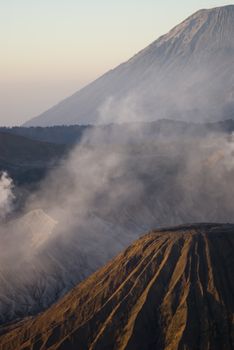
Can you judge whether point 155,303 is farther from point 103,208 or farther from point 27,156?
point 27,156

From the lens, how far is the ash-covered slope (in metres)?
65.1

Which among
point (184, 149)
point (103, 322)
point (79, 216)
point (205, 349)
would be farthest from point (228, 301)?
point (184, 149)

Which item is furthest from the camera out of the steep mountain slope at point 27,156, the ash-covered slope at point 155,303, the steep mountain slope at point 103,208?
the steep mountain slope at point 27,156

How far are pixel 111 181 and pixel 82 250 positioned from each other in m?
35.1

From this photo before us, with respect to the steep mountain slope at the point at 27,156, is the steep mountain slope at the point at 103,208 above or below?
below

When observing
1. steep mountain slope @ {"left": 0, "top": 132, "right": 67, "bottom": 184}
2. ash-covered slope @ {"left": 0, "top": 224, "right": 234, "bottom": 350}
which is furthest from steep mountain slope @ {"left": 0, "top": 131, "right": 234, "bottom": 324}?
ash-covered slope @ {"left": 0, "top": 224, "right": 234, "bottom": 350}

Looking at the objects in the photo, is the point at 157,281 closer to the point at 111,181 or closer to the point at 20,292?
the point at 20,292

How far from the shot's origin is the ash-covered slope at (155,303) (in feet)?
214

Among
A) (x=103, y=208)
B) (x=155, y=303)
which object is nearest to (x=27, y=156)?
(x=103, y=208)

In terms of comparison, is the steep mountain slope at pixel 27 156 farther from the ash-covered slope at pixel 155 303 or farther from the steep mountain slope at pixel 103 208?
the ash-covered slope at pixel 155 303

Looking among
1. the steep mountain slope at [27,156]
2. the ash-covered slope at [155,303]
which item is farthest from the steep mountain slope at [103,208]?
the ash-covered slope at [155,303]

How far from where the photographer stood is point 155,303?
6875 cm

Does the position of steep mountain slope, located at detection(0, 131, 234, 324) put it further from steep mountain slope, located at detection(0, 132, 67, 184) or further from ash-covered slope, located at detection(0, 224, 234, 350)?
ash-covered slope, located at detection(0, 224, 234, 350)

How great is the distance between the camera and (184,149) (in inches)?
6654
